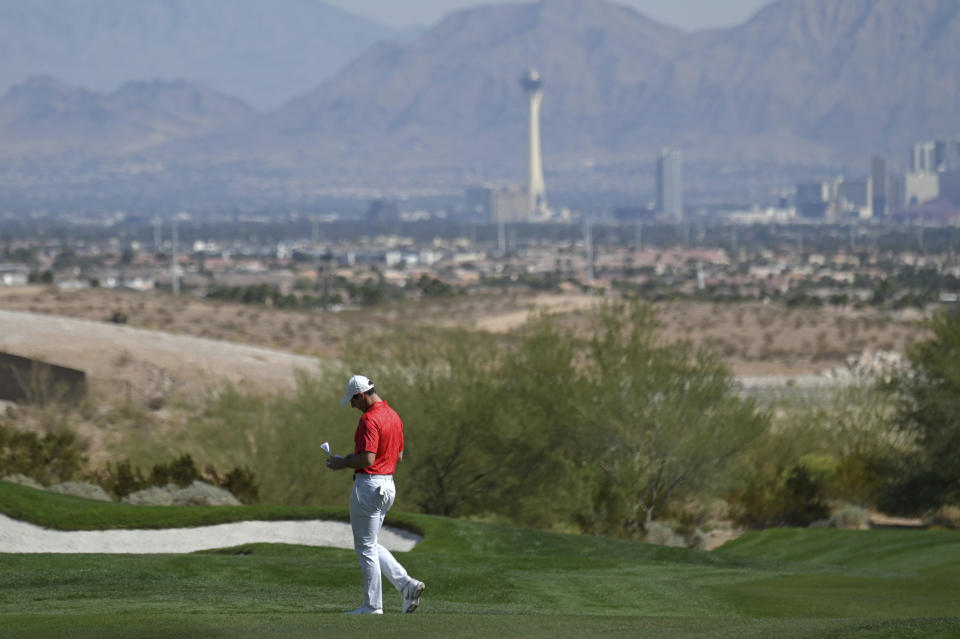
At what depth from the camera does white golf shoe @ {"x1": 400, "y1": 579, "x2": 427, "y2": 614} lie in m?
13.1

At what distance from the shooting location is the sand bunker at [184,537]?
20406 millimetres

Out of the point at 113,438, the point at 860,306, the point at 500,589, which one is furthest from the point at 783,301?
the point at 500,589

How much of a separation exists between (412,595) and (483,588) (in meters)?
3.29

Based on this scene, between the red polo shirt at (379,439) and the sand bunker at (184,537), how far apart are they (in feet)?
28.1

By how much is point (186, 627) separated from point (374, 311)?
65.0m

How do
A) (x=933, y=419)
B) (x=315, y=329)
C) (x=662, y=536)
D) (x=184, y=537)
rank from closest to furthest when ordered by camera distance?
1. (x=184, y=537)
2. (x=662, y=536)
3. (x=933, y=419)
4. (x=315, y=329)

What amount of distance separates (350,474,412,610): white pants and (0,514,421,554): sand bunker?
26.0 ft

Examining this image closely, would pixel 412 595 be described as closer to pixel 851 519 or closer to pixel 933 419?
pixel 851 519

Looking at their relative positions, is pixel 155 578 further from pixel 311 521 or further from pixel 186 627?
pixel 311 521

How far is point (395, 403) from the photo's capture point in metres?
27.4

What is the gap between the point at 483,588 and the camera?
1634 cm

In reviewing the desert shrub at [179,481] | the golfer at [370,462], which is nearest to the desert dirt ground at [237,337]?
the desert shrub at [179,481]

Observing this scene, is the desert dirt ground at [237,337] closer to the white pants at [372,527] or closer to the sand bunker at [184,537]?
the sand bunker at [184,537]

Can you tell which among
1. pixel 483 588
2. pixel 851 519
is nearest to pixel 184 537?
pixel 483 588
